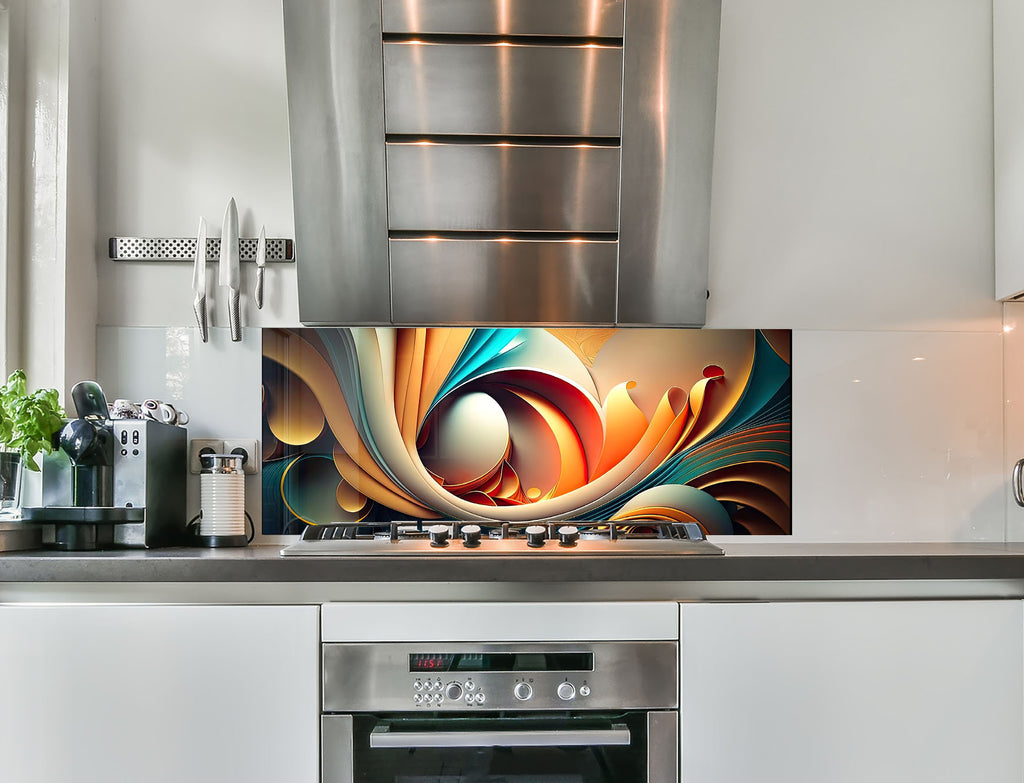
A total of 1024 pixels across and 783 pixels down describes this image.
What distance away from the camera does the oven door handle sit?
A: 4.71 feet

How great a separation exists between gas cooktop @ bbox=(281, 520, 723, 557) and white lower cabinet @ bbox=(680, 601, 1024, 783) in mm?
197

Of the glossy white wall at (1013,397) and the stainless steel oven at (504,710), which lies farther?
the glossy white wall at (1013,397)

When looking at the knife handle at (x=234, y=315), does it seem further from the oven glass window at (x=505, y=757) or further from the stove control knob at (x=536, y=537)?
the oven glass window at (x=505, y=757)

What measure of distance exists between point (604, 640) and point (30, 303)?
1.51m

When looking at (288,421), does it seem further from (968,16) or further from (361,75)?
(968,16)

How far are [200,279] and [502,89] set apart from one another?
0.85 meters

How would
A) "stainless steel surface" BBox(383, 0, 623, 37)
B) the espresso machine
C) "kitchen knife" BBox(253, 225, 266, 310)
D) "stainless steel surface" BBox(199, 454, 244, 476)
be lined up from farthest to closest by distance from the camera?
"kitchen knife" BBox(253, 225, 266, 310) < "stainless steel surface" BBox(199, 454, 244, 476) < "stainless steel surface" BBox(383, 0, 623, 37) < the espresso machine

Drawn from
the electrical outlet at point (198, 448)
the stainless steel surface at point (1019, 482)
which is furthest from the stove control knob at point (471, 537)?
the stainless steel surface at point (1019, 482)

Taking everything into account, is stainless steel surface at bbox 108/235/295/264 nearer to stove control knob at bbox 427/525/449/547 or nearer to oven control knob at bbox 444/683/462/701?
stove control knob at bbox 427/525/449/547

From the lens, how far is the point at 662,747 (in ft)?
4.83

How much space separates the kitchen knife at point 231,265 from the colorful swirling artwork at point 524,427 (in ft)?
0.29

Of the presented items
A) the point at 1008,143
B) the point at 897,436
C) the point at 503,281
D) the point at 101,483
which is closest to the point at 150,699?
the point at 101,483

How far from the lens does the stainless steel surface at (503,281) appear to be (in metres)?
1.88

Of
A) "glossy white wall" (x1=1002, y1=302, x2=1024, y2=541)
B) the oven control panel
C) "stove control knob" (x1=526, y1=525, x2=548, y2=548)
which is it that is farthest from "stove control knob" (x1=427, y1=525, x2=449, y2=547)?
"glossy white wall" (x1=1002, y1=302, x2=1024, y2=541)
